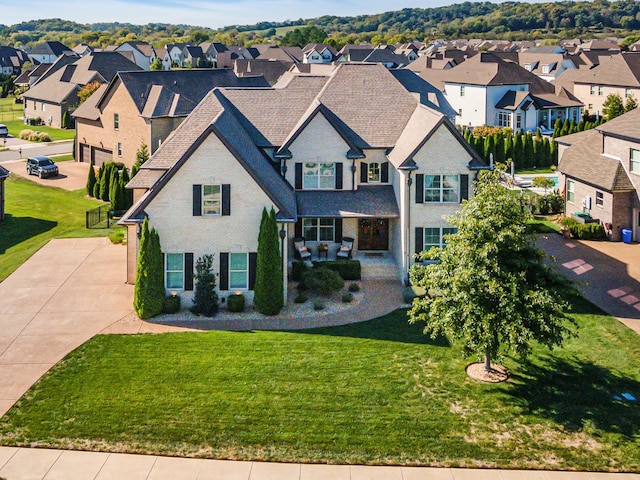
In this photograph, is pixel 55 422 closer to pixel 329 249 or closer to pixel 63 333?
pixel 63 333

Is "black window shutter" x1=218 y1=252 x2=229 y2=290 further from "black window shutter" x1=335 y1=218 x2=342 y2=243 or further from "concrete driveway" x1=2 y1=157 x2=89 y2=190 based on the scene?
"concrete driveway" x1=2 y1=157 x2=89 y2=190

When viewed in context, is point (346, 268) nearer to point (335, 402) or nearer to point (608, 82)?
point (335, 402)

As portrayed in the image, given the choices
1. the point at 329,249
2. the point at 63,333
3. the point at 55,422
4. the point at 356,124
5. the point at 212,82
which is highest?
the point at 212,82

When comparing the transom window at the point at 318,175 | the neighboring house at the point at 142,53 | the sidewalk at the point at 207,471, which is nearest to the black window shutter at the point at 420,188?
the transom window at the point at 318,175

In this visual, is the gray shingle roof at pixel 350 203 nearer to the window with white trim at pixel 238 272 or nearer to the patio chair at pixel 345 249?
the patio chair at pixel 345 249

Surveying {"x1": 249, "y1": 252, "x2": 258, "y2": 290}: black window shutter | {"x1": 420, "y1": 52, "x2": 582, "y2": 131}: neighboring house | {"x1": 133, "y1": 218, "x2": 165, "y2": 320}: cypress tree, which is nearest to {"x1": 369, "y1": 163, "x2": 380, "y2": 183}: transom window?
{"x1": 249, "y1": 252, "x2": 258, "y2": 290}: black window shutter

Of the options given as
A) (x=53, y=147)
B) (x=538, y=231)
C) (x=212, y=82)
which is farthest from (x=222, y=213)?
(x=53, y=147)

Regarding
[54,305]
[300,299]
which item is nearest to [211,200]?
[300,299]
